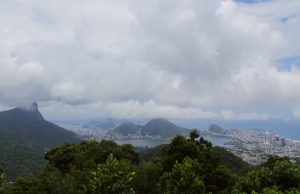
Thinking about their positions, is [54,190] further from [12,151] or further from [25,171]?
[12,151]

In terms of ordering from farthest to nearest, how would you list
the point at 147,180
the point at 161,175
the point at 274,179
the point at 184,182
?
the point at 161,175, the point at 147,180, the point at 184,182, the point at 274,179

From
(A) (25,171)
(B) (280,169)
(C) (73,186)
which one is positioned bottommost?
(A) (25,171)

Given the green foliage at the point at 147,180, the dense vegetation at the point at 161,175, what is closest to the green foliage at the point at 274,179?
the dense vegetation at the point at 161,175

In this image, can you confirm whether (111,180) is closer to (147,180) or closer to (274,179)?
(274,179)

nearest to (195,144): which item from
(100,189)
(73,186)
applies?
(73,186)

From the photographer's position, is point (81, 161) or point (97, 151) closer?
point (81, 161)

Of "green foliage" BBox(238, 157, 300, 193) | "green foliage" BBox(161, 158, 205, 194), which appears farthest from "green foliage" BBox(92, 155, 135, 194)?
"green foliage" BBox(238, 157, 300, 193)

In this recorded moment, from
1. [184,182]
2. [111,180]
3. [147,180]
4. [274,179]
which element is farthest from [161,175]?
[274,179]

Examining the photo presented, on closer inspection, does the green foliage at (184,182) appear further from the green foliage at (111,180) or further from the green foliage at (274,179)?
the green foliage at (111,180)

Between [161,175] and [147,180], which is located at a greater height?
[161,175]
